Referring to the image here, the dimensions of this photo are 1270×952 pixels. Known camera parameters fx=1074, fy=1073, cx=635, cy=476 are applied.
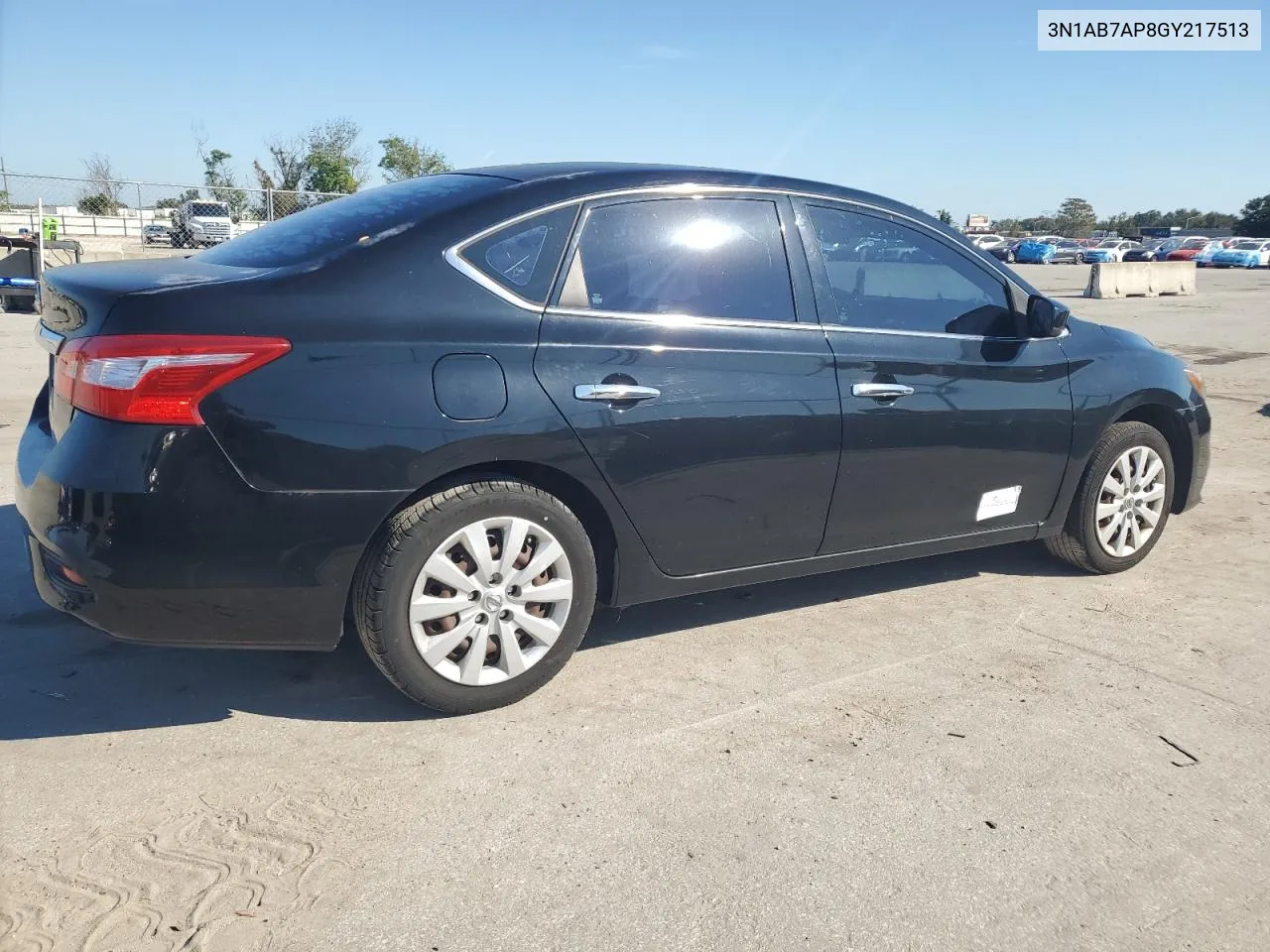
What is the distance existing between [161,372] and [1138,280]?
28824 millimetres

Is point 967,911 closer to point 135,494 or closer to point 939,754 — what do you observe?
point 939,754

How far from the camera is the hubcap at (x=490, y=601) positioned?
3.21 meters

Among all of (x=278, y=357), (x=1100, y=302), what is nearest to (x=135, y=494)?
(x=278, y=357)

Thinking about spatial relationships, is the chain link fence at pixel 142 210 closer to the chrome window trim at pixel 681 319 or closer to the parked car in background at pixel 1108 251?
the chrome window trim at pixel 681 319

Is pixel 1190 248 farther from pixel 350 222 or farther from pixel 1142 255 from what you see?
pixel 350 222

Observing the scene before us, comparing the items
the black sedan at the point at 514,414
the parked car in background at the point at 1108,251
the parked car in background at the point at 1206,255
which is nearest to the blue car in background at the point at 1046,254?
the parked car in background at the point at 1108,251

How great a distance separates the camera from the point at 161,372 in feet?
9.41

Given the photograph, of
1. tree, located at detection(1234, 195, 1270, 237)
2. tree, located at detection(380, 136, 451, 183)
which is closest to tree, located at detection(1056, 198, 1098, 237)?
tree, located at detection(1234, 195, 1270, 237)

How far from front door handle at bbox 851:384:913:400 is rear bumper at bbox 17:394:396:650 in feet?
5.86

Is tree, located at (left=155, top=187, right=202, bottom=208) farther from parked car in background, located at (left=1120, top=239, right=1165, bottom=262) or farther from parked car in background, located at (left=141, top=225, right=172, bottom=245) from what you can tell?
parked car in background, located at (left=1120, top=239, right=1165, bottom=262)

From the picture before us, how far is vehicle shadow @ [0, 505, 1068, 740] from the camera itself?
3.33 meters

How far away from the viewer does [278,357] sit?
9.68 ft

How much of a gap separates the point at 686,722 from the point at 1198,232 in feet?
319

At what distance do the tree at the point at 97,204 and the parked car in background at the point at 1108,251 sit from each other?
154ft
